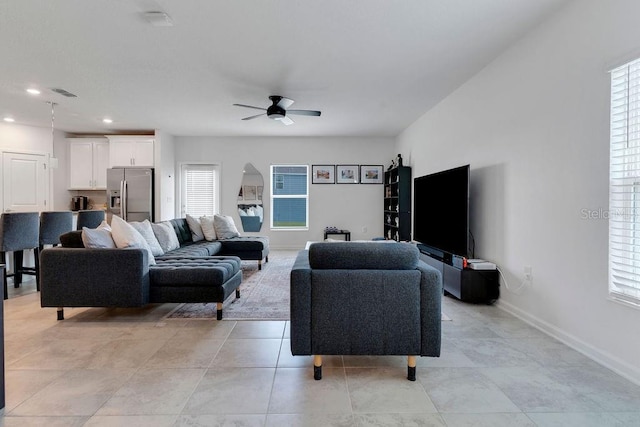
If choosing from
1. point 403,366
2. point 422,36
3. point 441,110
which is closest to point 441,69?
point 422,36

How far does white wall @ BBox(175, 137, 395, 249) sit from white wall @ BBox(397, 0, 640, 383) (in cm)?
358

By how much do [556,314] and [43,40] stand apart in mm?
4980

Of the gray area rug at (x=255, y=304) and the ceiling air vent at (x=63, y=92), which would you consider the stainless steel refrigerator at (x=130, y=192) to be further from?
the gray area rug at (x=255, y=304)

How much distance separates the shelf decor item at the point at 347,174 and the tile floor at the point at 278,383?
486cm

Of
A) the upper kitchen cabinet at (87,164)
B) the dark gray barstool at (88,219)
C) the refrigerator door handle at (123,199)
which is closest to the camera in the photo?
the dark gray barstool at (88,219)

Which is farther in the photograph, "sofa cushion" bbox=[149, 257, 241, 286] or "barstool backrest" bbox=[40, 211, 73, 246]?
"barstool backrest" bbox=[40, 211, 73, 246]

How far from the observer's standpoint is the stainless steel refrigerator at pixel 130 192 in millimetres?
6566

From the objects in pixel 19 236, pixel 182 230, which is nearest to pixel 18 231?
pixel 19 236

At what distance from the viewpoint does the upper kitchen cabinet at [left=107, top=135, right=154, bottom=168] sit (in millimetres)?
6609

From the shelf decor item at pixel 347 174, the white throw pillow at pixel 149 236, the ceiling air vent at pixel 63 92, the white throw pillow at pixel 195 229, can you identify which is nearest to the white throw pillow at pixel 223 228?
the white throw pillow at pixel 195 229

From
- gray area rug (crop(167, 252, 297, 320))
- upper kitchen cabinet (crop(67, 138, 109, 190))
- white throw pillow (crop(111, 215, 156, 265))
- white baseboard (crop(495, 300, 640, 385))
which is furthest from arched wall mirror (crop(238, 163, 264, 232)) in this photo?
white baseboard (crop(495, 300, 640, 385))

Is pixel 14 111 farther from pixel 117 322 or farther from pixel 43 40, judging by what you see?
pixel 117 322

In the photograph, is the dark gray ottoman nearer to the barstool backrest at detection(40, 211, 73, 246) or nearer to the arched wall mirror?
the barstool backrest at detection(40, 211, 73, 246)

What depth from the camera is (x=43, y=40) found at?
299cm
